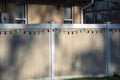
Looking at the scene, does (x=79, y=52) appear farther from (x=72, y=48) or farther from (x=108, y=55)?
(x=108, y=55)

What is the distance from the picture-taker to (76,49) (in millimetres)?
10266

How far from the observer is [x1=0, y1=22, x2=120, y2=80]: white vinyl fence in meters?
9.75

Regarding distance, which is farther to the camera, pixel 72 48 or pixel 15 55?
pixel 72 48

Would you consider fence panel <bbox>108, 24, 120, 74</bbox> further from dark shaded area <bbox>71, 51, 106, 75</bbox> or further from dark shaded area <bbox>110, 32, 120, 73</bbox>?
dark shaded area <bbox>71, 51, 106, 75</bbox>

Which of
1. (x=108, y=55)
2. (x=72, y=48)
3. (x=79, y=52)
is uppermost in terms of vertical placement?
(x=72, y=48)

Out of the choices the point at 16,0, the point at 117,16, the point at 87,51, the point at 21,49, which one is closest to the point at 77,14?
the point at 16,0

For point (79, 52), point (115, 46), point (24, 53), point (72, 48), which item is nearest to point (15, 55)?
point (24, 53)

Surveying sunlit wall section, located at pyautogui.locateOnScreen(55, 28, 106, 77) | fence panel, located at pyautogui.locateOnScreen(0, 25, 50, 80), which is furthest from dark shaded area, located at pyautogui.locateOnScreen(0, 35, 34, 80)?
sunlit wall section, located at pyautogui.locateOnScreen(55, 28, 106, 77)

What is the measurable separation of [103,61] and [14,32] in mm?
3045

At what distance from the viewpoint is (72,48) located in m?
10.2

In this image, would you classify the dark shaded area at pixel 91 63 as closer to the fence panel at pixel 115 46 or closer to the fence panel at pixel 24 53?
the fence panel at pixel 115 46

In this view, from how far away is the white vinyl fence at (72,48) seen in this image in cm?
975

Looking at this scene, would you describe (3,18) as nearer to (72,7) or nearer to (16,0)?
(16,0)

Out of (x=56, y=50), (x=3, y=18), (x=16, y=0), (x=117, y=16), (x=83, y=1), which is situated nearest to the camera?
(x=56, y=50)
